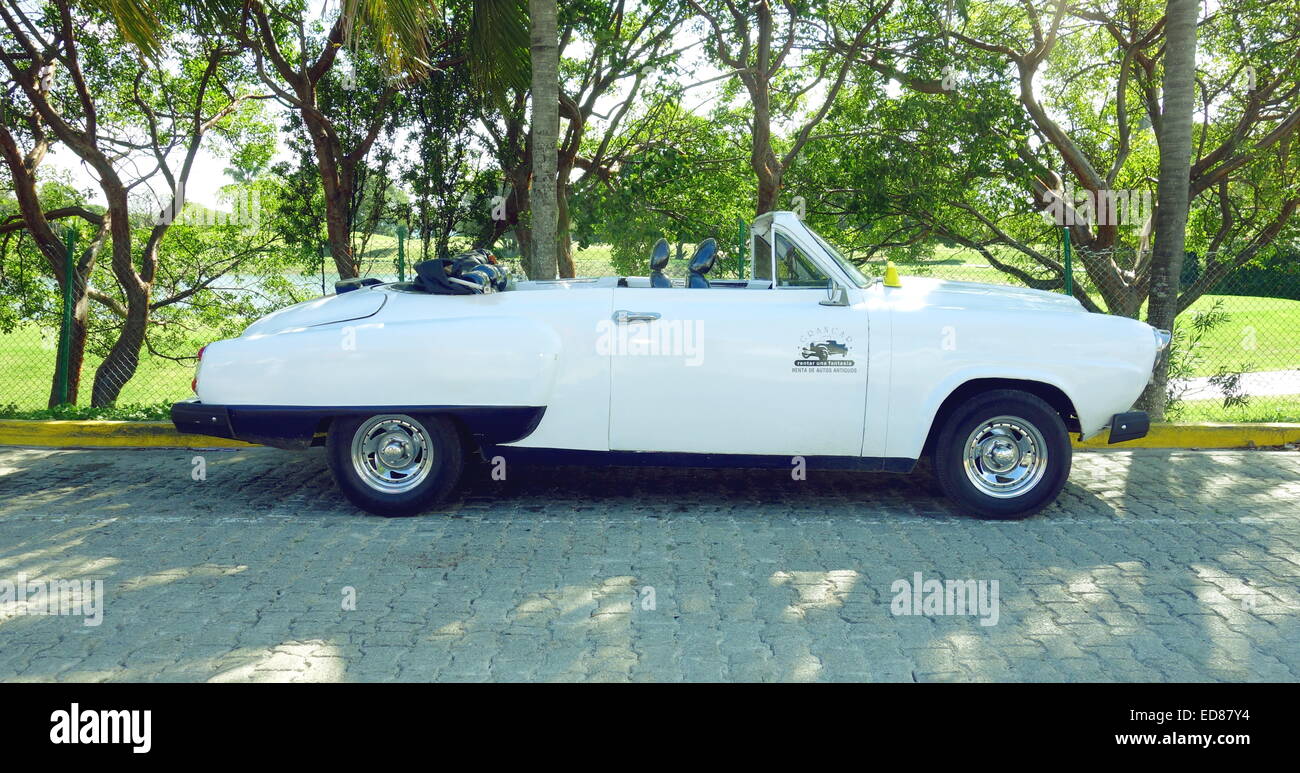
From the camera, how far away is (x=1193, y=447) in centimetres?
859

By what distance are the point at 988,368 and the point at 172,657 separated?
4.47 metres

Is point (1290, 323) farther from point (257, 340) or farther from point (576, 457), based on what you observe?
point (257, 340)

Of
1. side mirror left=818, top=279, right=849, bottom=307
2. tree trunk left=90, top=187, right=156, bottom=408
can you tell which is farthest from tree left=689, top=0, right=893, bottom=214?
tree trunk left=90, top=187, right=156, bottom=408

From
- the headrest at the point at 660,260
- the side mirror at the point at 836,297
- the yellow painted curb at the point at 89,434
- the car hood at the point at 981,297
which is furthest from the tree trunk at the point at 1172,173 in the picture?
the yellow painted curb at the point at 89,434

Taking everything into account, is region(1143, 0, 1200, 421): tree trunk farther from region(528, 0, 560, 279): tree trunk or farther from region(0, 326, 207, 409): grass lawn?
region(0, 326, 207, 409): grass lawn

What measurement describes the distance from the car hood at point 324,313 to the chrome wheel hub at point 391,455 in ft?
2.25

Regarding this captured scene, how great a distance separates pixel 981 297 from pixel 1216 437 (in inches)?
142

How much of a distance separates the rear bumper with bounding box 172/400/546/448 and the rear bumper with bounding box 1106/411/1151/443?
341cm

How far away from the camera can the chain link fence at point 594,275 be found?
11.2 metres

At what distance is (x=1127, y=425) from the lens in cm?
619

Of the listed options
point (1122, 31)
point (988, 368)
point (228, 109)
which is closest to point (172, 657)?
point (988, 368)

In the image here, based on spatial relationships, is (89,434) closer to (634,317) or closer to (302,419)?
(302,419)

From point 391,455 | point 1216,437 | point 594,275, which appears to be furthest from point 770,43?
point 391,455

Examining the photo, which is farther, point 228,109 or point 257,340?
point 228,109
